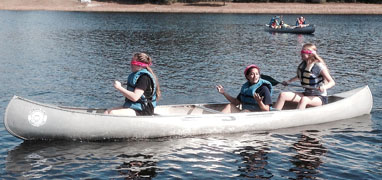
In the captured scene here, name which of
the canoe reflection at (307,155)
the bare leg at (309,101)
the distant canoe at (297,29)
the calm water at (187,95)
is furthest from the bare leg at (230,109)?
the distant canoe at (297,29)

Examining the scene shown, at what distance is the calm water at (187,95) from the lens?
8.98 metres

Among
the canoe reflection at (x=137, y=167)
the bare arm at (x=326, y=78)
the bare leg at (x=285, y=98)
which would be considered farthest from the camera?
the bare leg at (x=285, y=98)

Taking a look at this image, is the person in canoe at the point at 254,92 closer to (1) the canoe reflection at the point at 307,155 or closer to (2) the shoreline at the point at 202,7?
(1) the canoe reflection at the point at 307,155

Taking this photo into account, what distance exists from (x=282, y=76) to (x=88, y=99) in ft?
28.8

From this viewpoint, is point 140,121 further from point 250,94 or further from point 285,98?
point 285,98

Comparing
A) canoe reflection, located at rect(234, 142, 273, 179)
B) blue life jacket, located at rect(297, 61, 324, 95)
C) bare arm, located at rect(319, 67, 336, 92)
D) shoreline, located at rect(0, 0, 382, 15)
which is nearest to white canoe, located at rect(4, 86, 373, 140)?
blue life jacket, located at rect(297, 61, 324, 95)

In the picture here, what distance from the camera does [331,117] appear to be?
40.1 ft

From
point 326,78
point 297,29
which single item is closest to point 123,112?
point 326,78

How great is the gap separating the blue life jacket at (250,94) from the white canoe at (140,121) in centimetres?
27

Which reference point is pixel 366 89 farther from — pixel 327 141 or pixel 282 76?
pixel 282 76

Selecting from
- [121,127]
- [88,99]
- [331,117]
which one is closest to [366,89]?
[331,117]

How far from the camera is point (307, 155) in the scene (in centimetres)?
983

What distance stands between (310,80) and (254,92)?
60.9 inches

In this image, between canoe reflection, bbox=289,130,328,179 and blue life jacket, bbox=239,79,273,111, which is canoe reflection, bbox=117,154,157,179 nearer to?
canoe reflection, bbox=289,130,328,179
